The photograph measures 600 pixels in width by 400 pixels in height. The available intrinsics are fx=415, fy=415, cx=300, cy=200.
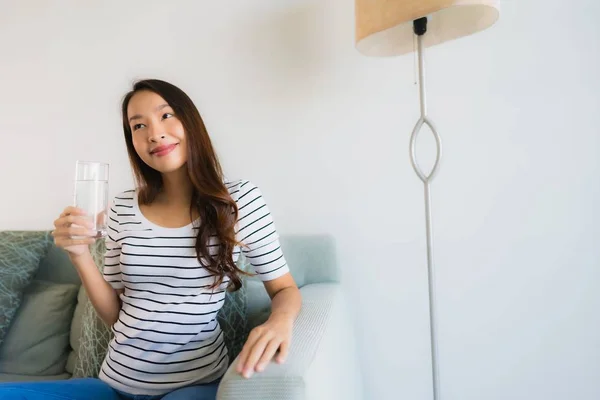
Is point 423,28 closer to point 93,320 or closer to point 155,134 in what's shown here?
point 155,134

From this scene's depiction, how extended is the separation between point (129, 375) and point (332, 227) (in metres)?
0.77

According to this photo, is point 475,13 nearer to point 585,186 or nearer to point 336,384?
point 585,186

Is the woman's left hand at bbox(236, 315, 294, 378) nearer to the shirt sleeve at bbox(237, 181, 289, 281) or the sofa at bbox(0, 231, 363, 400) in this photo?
the sofa at bbox(0, 231, 363, 400)

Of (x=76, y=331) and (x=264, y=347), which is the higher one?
(x=264, y=347)

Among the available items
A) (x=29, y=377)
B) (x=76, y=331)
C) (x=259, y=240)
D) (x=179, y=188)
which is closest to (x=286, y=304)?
(x=259, y=240)

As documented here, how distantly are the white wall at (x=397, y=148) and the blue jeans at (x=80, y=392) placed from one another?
680 millimetres

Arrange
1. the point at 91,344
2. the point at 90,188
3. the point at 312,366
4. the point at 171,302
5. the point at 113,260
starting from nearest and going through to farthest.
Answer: the point at 312,366, the point at 90,188, the point at 171,302, the point at 113,260, the point at 91,344

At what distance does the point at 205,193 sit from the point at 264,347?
43 cm

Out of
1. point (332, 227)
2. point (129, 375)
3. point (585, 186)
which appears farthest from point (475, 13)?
point (129, 375)

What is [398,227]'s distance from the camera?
1.38 meters

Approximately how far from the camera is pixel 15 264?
135cm

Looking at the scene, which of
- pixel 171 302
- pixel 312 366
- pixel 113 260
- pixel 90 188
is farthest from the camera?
pixel 113 260

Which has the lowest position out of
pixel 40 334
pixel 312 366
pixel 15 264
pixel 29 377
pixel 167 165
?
pixel 29 377

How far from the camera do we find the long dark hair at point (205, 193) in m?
0.96
